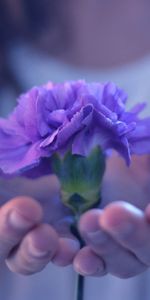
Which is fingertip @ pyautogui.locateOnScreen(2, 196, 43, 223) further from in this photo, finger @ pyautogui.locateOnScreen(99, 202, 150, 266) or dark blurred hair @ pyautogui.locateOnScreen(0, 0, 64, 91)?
dark blurred hair @ pyautogui.locateOnScreen(0, 0, 64, 91)

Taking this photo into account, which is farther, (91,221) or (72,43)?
(72,43)

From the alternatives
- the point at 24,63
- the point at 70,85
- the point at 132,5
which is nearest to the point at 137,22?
the point at 132,5

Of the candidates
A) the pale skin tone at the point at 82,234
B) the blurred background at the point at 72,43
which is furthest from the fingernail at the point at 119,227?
the blurred background at the point at 72,43

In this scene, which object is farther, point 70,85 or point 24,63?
point 24,63

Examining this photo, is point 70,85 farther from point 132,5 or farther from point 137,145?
point 132,5

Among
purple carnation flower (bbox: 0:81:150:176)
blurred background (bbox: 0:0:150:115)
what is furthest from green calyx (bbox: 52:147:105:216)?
blurred background (bbox: 0:0:150:115)

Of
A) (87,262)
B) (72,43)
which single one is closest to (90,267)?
(87,262)

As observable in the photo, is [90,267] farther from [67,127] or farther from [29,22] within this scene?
[29,22]
